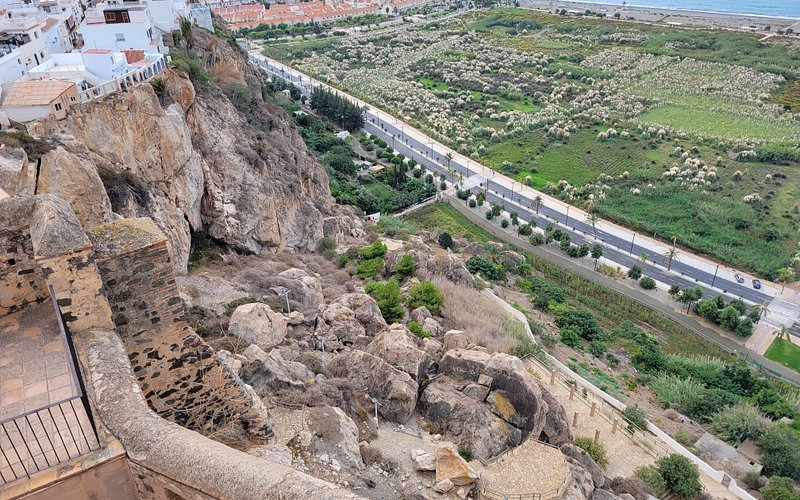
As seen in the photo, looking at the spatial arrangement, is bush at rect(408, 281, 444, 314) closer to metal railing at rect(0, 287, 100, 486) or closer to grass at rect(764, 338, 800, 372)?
metal railing at rect(0, 287, 100, 486)

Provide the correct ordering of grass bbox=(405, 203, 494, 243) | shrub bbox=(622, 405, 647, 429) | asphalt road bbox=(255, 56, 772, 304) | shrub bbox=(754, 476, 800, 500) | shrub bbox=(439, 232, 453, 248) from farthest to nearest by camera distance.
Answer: grass bbox=(405, 203, 494, 243) → asphalt road bbox=(255, 56, 772, 304) → shrub bbox=(439, 232, 453, 248) → shrub bbox=(622, 405, 647, 429) → shrub bbox=(754, 476, 800, 500)

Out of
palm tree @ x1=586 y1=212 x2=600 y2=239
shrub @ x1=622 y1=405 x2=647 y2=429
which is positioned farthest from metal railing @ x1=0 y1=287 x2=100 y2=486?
palm tree @ x1=586 y1=212 x2=600 y2=239

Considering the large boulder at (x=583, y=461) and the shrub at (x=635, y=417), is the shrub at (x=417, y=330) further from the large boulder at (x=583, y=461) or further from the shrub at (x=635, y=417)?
the shrub at (x=635, y=417)

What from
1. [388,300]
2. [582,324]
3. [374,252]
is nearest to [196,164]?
[374,252]

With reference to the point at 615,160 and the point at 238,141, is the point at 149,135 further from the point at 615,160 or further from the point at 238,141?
the point at 615,160

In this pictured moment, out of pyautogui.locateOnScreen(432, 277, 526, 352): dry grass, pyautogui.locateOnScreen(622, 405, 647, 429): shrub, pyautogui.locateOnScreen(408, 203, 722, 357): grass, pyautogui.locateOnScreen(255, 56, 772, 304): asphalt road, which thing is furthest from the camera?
pyautogui.locateOnScreen(255, 56, 772, 304): asphalt road

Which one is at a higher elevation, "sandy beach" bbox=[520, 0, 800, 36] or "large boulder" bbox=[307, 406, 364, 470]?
"large boulder" bbox=[307, 406, 364, 470]

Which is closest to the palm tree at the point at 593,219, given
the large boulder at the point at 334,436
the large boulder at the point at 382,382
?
the large boulder at the point at 382,382
